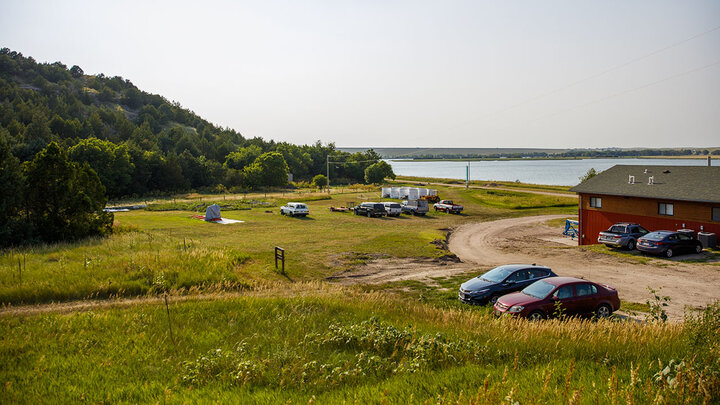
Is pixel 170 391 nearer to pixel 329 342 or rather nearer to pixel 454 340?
pixel 329 342

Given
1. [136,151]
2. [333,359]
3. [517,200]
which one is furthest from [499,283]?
[136,151]

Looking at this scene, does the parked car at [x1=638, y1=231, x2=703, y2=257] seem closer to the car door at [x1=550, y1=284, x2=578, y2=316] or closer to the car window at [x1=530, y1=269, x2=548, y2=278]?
the car window at [x1=530, y1=269, x2=548, y2=278]

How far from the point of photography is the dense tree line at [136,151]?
85125 millimetres

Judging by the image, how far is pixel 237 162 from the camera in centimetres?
13112

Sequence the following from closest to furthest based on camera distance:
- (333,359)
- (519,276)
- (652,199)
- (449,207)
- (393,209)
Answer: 1. (333,359)
2. (519,276)
3. (652,199)
4. (393,209)
5. (449,207)

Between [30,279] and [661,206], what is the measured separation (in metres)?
38.5

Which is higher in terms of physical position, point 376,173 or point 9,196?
point 376,173

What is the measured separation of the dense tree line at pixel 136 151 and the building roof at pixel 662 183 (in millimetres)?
61316

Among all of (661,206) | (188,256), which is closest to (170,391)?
(188,256)

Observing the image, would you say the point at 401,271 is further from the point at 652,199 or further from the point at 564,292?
the point at 652,199

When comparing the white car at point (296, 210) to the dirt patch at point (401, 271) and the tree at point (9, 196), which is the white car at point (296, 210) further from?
the tree at point (9, 196)

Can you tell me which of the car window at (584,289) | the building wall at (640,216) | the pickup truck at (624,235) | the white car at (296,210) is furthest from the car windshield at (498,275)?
the white car at (296,210)

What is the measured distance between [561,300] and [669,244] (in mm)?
17870

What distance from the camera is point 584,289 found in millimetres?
15836
